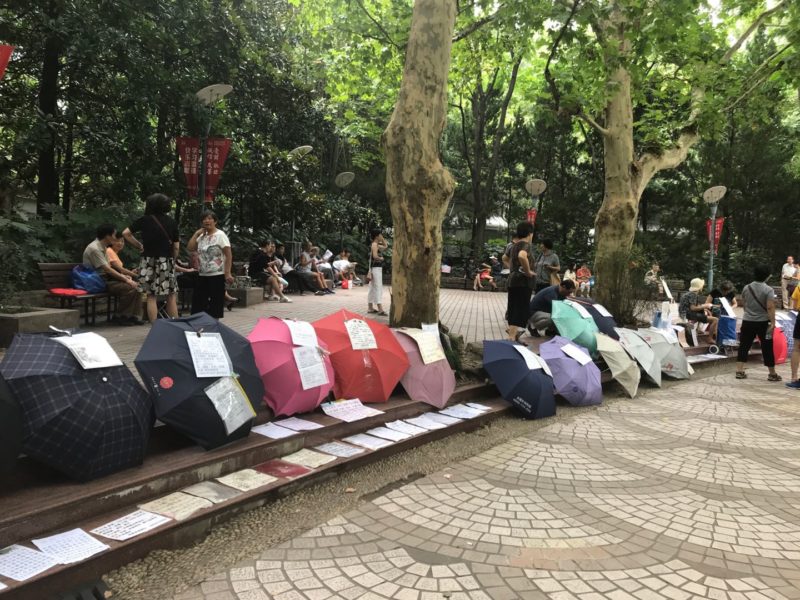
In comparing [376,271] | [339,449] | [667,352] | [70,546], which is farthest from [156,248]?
[667,352]

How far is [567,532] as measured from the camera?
338cm

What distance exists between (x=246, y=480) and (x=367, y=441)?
119cm

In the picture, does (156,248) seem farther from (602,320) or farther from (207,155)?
(602,320)

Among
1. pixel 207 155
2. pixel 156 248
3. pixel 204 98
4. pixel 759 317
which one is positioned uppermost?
pixel 204 98

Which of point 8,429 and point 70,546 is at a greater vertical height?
point 8,429

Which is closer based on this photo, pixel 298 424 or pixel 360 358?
pixel 298 424

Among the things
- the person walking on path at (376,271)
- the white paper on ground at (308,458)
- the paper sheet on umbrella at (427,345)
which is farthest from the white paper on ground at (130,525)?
the person walking on path at (376,271)

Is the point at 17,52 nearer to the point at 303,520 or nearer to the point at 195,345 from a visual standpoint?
the point at 195,345

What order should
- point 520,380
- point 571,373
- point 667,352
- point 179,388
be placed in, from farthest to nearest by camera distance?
point 667,352, point 571,373, point 520,380, point 179,388

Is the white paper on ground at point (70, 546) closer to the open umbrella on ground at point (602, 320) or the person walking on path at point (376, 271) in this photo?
the open umbrella on ground at point (602, 320)

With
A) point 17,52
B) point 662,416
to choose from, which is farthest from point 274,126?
point 662,416

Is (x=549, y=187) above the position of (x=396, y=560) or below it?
above

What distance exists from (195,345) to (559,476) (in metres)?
2.89

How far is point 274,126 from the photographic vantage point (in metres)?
17.0
